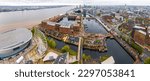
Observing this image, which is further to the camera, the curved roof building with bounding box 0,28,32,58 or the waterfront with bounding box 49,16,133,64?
the waterfront with bounding box 49,16,133,64

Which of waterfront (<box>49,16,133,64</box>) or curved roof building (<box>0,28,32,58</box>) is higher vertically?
curved roof building (<box>0,28,32,58</box>)

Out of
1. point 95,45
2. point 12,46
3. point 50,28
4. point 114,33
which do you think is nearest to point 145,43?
point 95,45

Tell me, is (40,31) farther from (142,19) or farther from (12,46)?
(142,19)

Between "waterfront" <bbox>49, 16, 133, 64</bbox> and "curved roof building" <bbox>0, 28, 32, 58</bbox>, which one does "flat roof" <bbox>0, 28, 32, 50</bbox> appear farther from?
"waterfront" <bbox>49, 16, 133, 64</bbox>

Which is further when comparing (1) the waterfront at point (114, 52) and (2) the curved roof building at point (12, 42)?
(1) the waterfront at point (114, 52)

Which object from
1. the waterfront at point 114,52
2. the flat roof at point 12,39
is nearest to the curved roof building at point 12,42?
the flat roof at point 12,39

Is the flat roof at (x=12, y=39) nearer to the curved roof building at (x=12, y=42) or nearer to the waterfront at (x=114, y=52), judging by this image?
the curved roof building at (x=12, y=42)

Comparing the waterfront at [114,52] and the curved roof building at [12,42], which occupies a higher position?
the curved roof building at [12,42]

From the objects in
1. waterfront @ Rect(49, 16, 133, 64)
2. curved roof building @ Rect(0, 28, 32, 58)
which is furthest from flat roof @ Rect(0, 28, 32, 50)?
waterfront @ Rect(49, 16, 133, 64)
